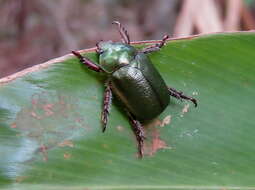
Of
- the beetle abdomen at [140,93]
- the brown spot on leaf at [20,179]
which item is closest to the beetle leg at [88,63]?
the beetle abdomen at [140,93]

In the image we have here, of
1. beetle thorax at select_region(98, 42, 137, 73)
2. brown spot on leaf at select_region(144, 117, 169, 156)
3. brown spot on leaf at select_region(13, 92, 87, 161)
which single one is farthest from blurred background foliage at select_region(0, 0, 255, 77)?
brown spot on leaf at select_region(13, 92, 87, 161)

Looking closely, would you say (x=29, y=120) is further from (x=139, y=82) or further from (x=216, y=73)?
(x=216, y=73)

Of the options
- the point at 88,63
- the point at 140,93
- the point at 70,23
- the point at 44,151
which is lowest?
the point at 44,151

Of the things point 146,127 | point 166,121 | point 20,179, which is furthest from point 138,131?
point 20,179

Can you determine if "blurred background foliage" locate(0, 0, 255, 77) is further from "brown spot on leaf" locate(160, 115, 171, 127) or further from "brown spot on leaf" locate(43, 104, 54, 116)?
"brown spot on leaf" locate(43, 104, 54, 116)

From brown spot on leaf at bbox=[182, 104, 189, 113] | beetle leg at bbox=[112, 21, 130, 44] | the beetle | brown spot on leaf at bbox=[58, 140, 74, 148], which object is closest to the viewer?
brown spot on leaf at bbox=[58, 140, 74, 148]

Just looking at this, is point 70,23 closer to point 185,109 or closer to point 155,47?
point 155,47
